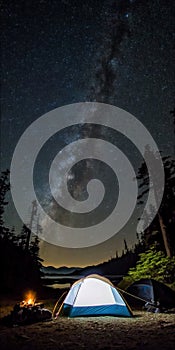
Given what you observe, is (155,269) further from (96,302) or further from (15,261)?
(15,261)

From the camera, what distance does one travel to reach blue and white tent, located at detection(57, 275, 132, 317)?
30.9ft

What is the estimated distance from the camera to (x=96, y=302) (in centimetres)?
961

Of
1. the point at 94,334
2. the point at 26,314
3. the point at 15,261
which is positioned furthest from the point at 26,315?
the point at 15,261

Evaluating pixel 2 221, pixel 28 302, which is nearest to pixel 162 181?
pixel 28 302

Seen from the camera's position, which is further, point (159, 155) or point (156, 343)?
point (159, 155)

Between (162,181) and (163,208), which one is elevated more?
(162,181)

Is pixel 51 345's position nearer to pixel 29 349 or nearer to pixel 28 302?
pixel 29 349

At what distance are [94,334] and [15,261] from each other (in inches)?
1125

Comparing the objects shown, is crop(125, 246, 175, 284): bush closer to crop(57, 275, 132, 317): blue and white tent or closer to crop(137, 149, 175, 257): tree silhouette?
crop(137, 149, 175, 257): tree silhouette

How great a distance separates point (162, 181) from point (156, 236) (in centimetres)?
437

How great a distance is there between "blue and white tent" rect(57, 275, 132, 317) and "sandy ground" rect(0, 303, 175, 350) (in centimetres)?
48

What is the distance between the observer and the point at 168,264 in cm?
1683

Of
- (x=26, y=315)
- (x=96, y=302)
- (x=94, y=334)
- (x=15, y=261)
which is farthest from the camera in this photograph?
(x=15, y=261)

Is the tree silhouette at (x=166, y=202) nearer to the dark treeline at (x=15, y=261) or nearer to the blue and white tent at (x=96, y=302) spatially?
the blue and white tent at (x=96, y=302)
